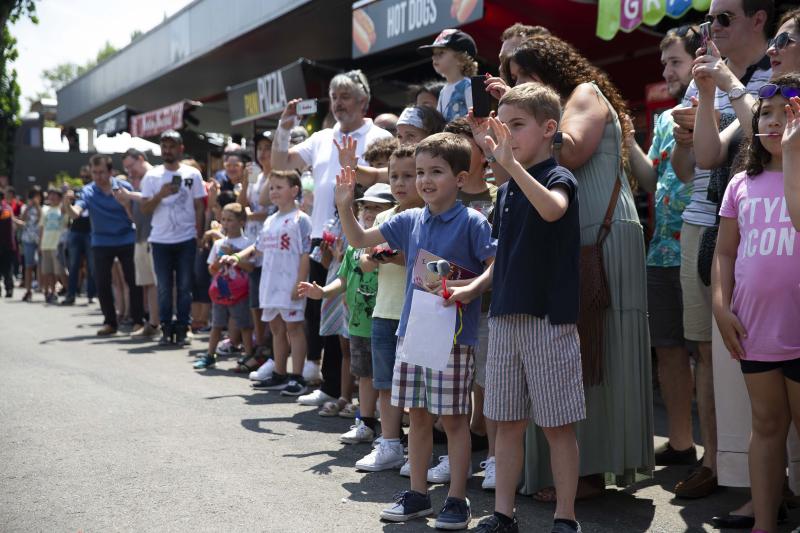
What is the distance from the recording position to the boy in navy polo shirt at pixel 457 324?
362cm

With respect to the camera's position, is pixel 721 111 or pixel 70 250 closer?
pixel 721 111

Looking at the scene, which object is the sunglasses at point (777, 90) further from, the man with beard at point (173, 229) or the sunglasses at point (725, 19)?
the man with beard at point (173, 229)

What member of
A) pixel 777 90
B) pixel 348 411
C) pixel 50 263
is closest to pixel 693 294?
pixel 777 90

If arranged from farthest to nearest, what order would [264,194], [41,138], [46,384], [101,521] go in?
[41,138] < [264,194] < [46,384] < [101,521]

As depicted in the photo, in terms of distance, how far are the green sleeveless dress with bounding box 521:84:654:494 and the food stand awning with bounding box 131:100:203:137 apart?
12259mm

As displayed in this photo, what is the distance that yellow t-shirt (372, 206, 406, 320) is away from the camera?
14.7ft

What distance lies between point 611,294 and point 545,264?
660 millimetres

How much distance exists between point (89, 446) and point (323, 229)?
209cm

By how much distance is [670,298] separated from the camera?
4.57 metres

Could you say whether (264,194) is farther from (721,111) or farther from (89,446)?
(721,111)

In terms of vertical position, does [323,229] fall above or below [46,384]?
above

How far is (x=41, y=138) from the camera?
3725 cm

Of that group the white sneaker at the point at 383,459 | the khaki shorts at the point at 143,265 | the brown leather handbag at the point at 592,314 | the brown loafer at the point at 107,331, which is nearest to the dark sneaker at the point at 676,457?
the brown leather handbag at the point at 592,314

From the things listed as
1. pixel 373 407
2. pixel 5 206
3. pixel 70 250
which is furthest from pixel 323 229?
pixel 5 206
